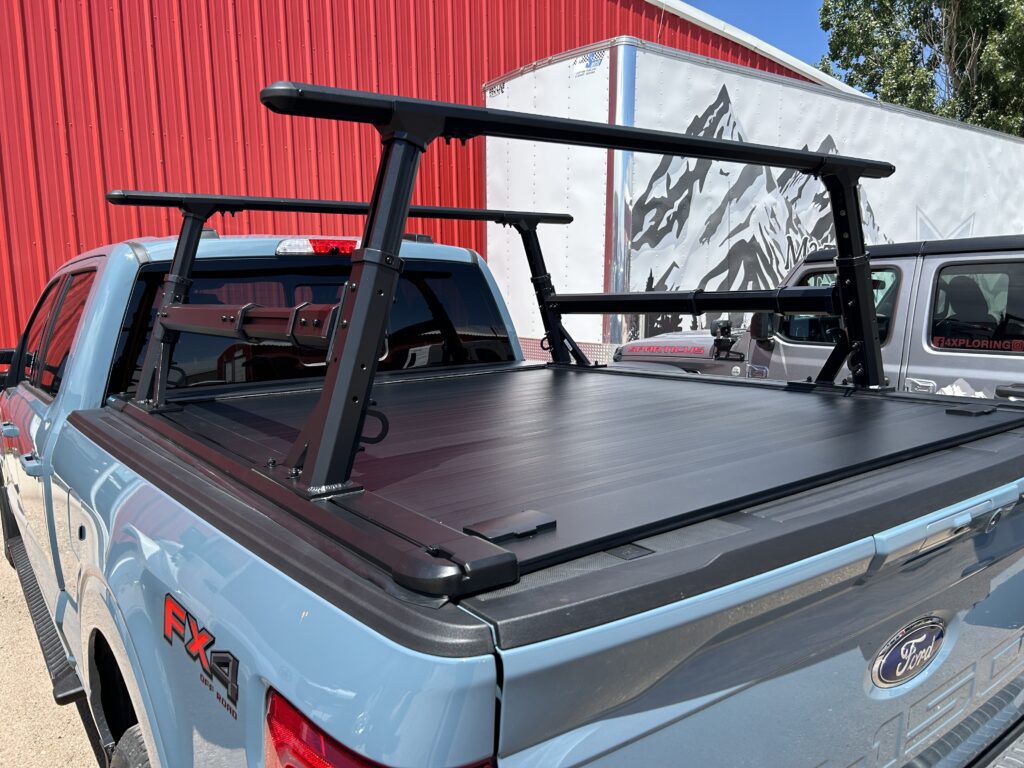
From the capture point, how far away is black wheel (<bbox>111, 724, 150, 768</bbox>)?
1.87m

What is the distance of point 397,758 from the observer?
95cm

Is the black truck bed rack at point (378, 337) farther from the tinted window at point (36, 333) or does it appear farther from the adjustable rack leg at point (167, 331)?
the tinted window at point (36, 333)

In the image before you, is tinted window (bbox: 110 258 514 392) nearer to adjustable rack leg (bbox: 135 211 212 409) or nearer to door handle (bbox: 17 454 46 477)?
adjustable rack leg (bbox: 135 211 212 409)

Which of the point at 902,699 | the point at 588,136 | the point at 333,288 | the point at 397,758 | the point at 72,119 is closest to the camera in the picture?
the point at 397,758

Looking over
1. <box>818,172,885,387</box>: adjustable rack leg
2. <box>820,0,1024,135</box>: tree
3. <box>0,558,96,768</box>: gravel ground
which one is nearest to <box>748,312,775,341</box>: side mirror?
<box>818,172,885,387</box>: adjustable rack leg

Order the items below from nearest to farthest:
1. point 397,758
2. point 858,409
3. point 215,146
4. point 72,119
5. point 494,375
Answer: point 397,758 → point 858,409 → point 494,375 → point 72,119 → point 215,146

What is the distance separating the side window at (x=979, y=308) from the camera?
443cm

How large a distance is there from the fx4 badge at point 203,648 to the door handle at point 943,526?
3.64ft

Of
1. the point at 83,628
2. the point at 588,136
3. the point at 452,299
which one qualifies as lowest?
the point at 83,628

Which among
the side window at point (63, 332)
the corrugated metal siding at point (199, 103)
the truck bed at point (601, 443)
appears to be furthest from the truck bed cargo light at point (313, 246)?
the corrugated metal siding at point (199, 103)

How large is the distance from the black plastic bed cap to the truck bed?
2.52ft

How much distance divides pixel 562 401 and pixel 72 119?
281 inches

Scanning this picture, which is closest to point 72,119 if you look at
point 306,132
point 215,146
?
point 215,146

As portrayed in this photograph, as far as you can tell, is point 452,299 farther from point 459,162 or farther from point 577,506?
point 459,162
